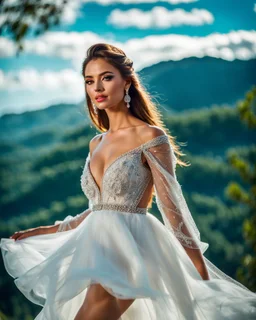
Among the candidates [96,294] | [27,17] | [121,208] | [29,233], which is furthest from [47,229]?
[27,17]

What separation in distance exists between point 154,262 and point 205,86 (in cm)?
5204

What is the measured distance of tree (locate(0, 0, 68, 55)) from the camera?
3.17 metres

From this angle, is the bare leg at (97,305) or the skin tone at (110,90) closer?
the bare leg at (97,305)

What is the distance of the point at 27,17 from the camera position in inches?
131

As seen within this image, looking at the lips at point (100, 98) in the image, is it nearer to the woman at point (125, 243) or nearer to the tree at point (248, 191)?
the woman at point (125, 243)

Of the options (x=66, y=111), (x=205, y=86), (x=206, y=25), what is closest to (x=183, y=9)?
(x=206, y=25)

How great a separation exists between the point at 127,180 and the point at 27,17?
149 cm

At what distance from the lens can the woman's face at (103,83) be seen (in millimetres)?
2609

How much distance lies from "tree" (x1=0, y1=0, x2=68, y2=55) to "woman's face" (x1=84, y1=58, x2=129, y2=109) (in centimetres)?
64

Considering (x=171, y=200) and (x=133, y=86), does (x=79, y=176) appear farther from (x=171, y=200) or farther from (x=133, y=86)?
(x=171, y=200)

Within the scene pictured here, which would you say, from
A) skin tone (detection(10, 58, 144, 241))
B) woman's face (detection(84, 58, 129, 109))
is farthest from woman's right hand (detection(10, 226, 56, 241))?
woman's face (detection(84, 58, 129, 109))

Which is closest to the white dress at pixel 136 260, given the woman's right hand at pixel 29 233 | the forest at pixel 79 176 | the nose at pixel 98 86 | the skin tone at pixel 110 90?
the woman's right hand at pixel 29 233

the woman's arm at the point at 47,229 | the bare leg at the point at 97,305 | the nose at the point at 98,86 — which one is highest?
the nose at the point at 98,86

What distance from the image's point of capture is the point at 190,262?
2268 mm
